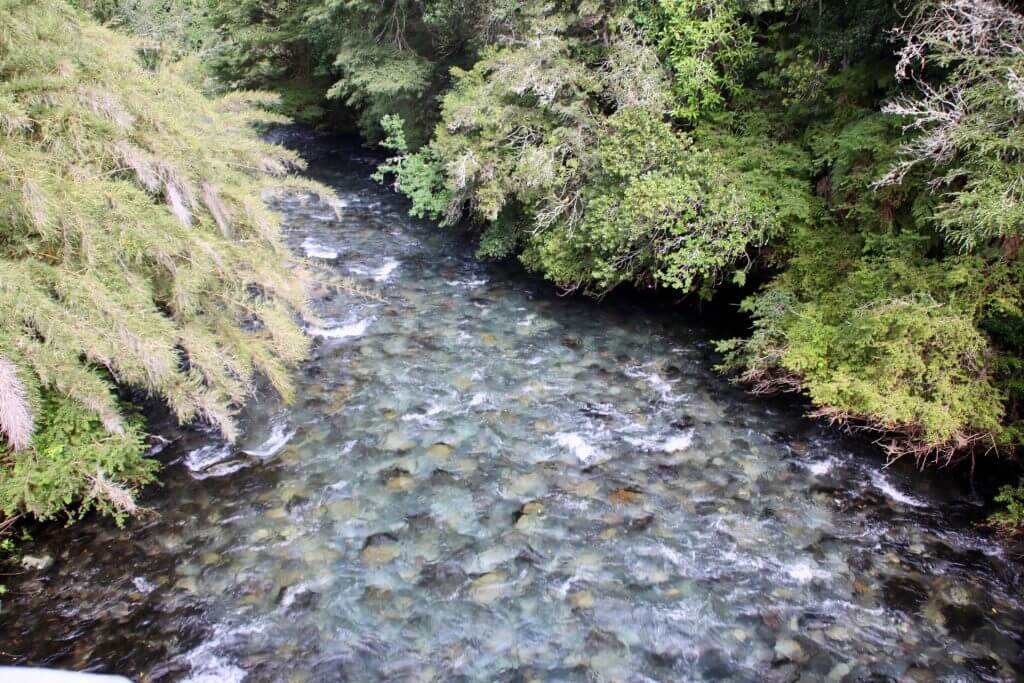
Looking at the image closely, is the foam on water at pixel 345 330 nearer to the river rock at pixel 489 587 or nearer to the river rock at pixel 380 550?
the river rock at pixel 380 550

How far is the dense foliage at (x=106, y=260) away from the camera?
3.81 metres

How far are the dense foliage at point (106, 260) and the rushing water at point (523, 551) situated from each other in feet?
2.89

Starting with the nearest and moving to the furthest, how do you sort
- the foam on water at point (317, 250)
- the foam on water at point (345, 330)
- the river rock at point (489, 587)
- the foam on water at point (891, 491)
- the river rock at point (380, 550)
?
1. the river rock at point (489, 587)
2. the river rock at point (380, 550)
3. the foam on water at point (891, 491)
4. the foam on water at point (345, 330)
5. the foam on water at point (317, 250)

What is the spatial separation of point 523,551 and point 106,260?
373 centimetres

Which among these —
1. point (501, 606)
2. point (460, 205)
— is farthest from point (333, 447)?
point (460, 205)

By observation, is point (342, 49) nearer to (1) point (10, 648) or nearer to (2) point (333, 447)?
(2) point (333, 447)

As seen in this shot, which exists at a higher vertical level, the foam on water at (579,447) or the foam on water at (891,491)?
the foam on water at (579,447)

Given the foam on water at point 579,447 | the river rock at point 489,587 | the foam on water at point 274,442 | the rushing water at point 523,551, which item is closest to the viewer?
the rushing water at point 523,551

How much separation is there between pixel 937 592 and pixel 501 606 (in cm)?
342

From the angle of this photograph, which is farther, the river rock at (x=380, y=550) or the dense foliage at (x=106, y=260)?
the river rock at (x=380, y=550)

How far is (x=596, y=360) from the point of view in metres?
7.86

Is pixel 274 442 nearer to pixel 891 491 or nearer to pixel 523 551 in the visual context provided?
pixel 523 551

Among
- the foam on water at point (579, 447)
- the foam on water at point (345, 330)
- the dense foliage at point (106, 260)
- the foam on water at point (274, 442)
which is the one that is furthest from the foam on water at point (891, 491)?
the foam on water at point (345, 330)

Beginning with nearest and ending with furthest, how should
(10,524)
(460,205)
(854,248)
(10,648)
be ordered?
(10,648)
(10,524)
(854,248)
(460,205)
